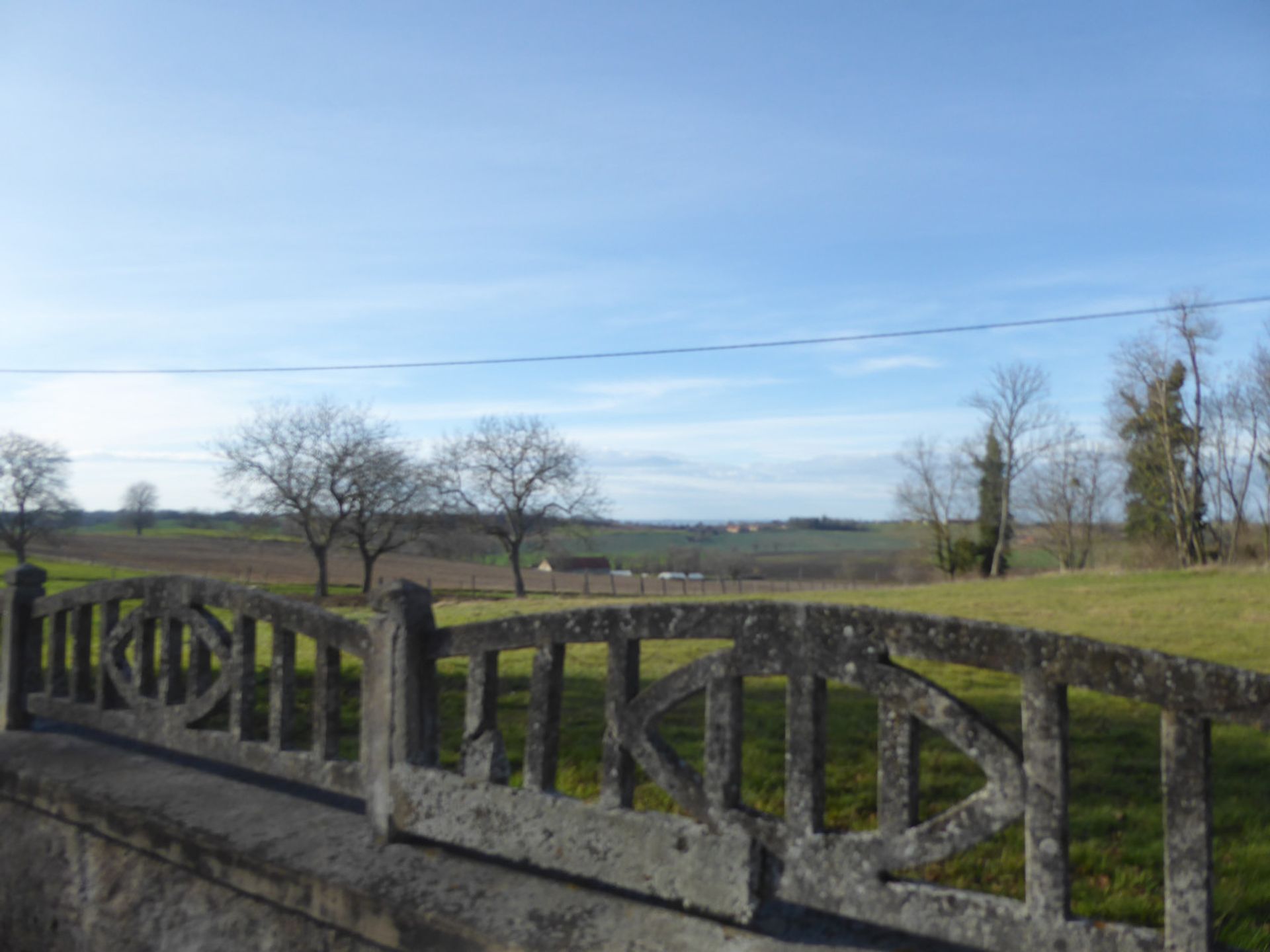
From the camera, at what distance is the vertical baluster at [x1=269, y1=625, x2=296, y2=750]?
349cm

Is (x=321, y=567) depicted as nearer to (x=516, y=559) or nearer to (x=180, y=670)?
Result: (x=516, y=559)

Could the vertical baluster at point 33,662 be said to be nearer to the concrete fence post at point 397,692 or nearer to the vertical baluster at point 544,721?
the concrete fence post at point 397,692

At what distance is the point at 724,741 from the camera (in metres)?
2.48

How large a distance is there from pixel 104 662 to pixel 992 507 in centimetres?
5124

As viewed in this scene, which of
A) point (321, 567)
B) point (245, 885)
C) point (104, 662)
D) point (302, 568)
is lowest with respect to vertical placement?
point (302, 568)

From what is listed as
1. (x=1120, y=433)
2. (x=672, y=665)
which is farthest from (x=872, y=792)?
(x=1120, y=433)

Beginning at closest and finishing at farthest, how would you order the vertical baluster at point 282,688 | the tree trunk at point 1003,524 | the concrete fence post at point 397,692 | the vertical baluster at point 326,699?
the concrete fence post at point 397,692, the vertical baluster at point 326,699, the vertical baluster at point 282,688, the tree trunk at point 1003,524

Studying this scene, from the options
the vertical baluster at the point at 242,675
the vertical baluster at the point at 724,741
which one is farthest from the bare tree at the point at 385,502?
the vertical baluster at the point at 724,741

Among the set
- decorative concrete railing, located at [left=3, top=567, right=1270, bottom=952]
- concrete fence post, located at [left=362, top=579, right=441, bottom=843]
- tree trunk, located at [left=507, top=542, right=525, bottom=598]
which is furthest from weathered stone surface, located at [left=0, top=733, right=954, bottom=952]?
tree trunk, located at [left=507, top=542, right=525, bottom=598]

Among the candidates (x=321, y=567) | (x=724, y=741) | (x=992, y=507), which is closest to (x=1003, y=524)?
(x=992, y=507)

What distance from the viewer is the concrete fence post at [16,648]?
4.87 meters

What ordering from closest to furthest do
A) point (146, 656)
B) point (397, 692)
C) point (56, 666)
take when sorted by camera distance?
point (397, 692) → point (146, 656) → point (56, 666)

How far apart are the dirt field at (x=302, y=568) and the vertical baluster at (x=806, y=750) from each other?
36684 millimetres

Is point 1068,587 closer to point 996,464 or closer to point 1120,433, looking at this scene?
point 1120,433
